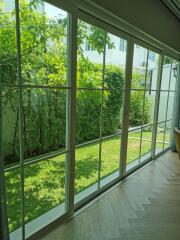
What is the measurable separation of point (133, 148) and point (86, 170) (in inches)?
48.7

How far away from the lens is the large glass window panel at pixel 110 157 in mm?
2840

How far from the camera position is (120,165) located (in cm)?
312

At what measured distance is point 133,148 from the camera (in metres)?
3.57

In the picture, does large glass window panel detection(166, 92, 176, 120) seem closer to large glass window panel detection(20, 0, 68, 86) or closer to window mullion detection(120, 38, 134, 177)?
window mullion detection(120, 38, 134, 177)

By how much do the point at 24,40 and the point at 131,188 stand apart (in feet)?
7.48

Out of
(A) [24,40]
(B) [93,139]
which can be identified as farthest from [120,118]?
(A) [24,40]

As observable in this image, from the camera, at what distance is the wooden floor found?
196 cm

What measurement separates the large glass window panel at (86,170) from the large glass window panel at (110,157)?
169 mm

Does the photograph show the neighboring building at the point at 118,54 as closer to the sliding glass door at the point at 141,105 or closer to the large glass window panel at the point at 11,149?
the sliding glass door at the point at 141,105

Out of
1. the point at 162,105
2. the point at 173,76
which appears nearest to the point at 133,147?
the point at 162,105

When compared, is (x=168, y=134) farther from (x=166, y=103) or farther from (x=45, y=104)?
(x=45, y=104)

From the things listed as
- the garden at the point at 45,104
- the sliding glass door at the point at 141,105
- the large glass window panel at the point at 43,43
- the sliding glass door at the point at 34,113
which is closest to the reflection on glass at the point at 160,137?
the sliding glass door at the point at 141,105

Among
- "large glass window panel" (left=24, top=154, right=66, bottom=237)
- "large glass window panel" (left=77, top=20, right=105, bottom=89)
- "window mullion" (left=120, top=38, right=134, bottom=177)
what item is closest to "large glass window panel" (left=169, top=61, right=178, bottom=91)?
"window mullion" (left=120, top=38, right=134, bottom=177)

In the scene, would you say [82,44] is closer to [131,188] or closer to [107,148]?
[107,148]
